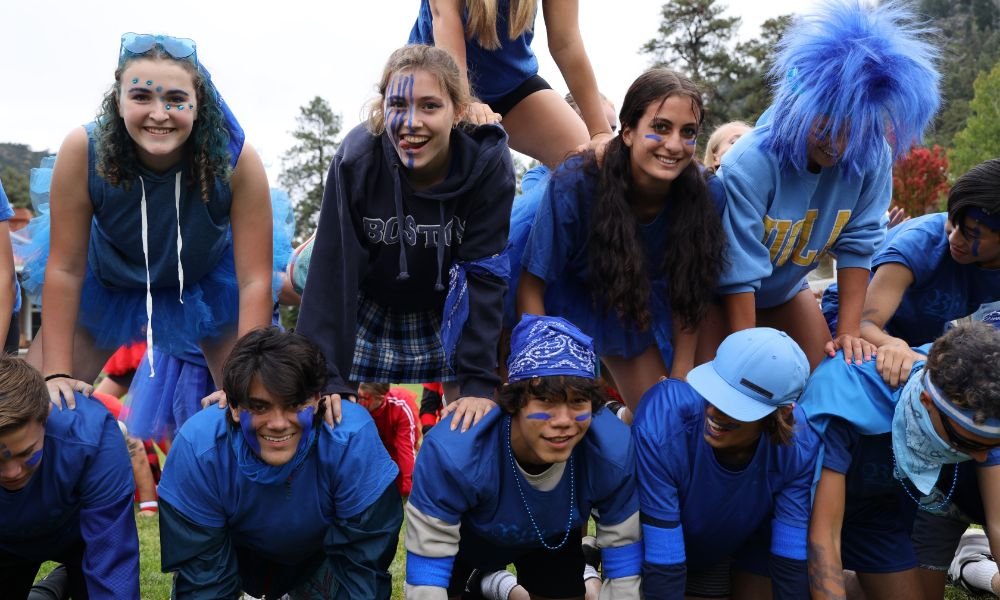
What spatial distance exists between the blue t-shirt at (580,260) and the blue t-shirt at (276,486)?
0.93 meters

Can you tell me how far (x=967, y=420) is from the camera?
9.57ft

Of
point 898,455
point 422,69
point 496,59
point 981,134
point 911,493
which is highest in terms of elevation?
point 981,134

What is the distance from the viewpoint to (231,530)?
3.12m

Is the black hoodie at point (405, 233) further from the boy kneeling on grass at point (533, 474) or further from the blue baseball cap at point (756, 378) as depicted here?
the blue baseball cap at point (756, 378)

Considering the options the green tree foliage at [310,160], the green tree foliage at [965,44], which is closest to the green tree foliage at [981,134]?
the green tree foliage at [965,44]

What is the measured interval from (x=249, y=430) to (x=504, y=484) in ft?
2.83

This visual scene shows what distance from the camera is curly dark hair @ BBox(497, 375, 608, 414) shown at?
3.02m

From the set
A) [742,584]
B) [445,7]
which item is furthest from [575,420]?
[445,7]

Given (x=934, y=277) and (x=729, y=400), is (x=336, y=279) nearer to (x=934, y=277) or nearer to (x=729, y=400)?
(x=729, y=400)

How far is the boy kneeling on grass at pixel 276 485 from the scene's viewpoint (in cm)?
298

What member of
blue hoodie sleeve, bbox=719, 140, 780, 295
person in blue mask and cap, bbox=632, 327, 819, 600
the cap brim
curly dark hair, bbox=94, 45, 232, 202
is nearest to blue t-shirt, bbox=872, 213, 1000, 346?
blue hoodie sleeve, bbox=719, 140, 780, 295

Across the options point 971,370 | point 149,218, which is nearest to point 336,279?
point 149,218

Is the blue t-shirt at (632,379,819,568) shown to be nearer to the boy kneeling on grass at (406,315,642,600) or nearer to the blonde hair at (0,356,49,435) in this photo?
the boy kneeling on grass at (406,315,642,600)

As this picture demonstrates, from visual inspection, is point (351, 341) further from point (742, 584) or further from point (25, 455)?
point (742, 584)
